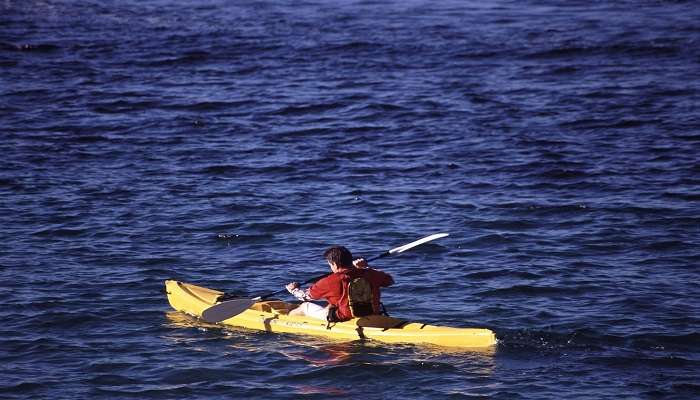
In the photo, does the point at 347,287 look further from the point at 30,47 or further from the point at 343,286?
the point at 30,47

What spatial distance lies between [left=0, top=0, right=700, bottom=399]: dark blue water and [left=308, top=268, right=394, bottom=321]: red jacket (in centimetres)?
46

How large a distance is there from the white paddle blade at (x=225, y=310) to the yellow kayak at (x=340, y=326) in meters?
0.21

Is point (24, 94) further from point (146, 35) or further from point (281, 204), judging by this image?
point (281, 204)

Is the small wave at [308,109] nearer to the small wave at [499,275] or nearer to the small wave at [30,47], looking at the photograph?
the small wave at [30,47]

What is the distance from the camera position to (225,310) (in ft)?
42.7

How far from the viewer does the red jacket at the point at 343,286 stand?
40.7 ft

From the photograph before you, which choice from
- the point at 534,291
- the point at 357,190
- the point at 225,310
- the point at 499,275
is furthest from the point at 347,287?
the point at 357,190

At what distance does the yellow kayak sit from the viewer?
12.1 metres

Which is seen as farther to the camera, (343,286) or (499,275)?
(499,275)

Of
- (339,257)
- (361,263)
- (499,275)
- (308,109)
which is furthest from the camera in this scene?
(308,109)

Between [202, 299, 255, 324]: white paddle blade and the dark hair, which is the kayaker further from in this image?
[202, 299, 255, 324]: white paddle blade

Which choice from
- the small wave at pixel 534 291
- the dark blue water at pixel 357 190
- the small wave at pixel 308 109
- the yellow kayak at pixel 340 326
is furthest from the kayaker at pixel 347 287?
the small wave at pixel 308 109

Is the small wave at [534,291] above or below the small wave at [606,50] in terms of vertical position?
below

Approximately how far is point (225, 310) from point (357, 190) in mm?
7037
